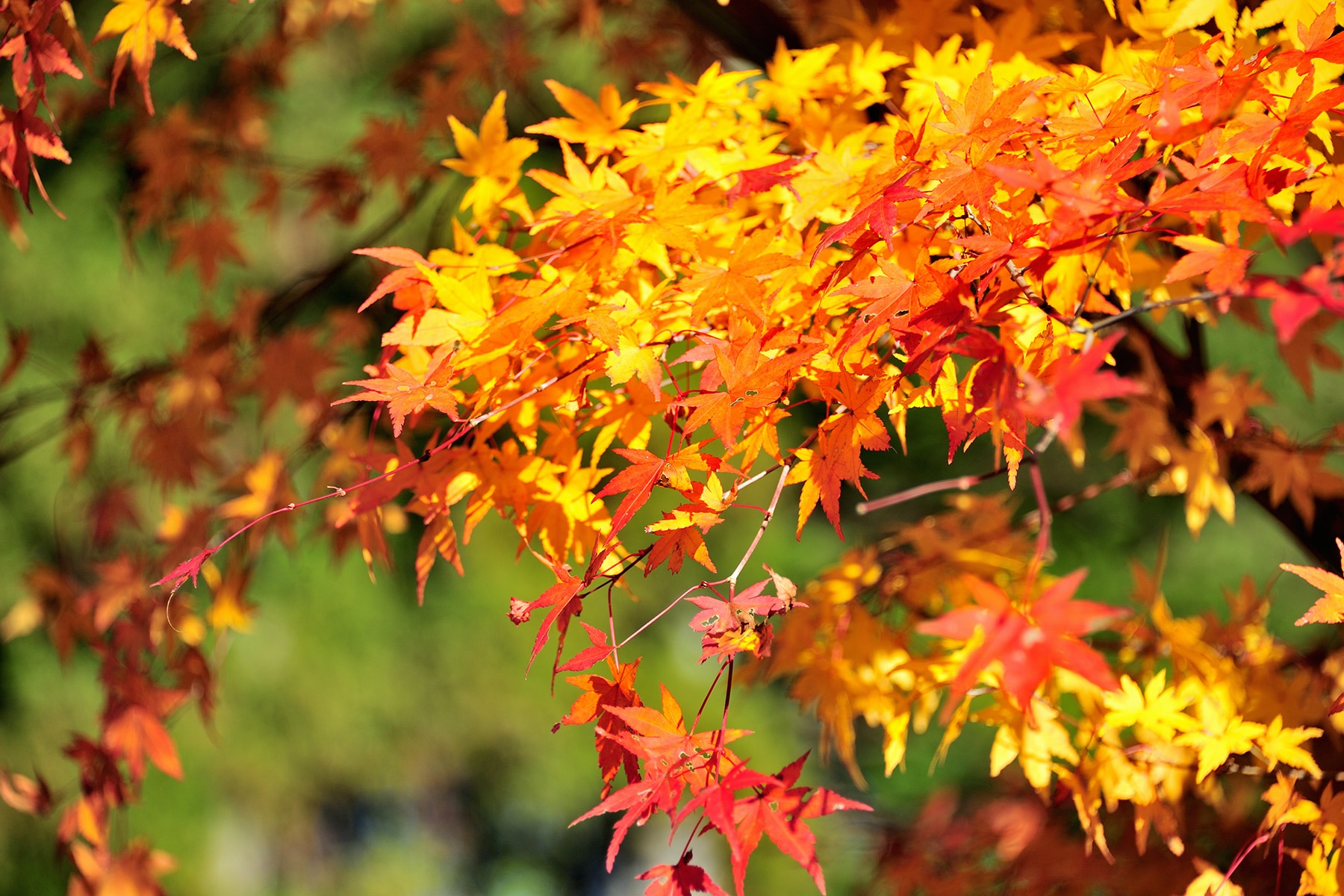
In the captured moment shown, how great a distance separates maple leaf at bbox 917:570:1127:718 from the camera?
0.45 metres

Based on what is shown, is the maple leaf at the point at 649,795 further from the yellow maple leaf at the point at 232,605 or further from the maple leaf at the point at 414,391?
the yellow maple leaf at the point at 232,605

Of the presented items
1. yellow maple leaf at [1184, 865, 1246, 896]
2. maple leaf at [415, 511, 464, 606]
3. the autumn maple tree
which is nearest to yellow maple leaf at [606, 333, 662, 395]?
the autumn maple tree

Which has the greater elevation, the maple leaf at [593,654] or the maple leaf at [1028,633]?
the maple leaf at [1028,633]

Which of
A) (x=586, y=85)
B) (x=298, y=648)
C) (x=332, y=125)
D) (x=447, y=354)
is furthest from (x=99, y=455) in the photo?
(x=447, y=354)

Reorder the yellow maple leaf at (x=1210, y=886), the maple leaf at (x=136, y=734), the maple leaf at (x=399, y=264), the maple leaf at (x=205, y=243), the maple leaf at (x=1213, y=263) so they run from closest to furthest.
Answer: the maple leaf at (x=1213, y=263) < the maple leaf at (x=399, y=264) < the yellow maple leaf at (x=1210, y=886) < the maple leaf at (x=136, y=734) < the maple leaf at (x=205, y=243)

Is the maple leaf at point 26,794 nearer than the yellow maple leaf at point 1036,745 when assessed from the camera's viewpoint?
No

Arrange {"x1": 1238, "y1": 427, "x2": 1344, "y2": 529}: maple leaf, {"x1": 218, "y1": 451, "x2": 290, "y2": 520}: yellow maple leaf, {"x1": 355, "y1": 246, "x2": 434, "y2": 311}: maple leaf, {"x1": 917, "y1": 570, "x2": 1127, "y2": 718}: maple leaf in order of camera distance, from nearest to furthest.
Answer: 1. {"x1": 917, "y1": 570, "x2": 1127, "y2": 718}: maple leaf
2. {"x1": 355, "y1": 246, "x2": 434, "y2": 311}: maple leaf
3. {"x1": 1238, "y1": 427, "x2": 1344, "y2": 529}: maple leaf
4. {"x1": 218, "y1": 451, "x2": 290, "y2": 520}: yellow maple leaf


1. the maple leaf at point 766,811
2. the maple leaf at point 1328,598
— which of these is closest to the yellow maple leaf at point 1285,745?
the maple leaf at point 1328,598

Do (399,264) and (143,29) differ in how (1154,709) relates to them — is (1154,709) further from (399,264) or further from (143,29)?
(143,29)

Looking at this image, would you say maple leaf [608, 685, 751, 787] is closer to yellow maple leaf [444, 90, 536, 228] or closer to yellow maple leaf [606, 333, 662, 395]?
yellow maple leaf [606, 333, 662, 395]

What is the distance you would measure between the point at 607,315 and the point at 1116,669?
1.02 m

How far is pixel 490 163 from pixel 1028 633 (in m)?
0.70

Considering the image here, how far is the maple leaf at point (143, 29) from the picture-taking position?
2.91 feet

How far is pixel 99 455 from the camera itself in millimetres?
4180
